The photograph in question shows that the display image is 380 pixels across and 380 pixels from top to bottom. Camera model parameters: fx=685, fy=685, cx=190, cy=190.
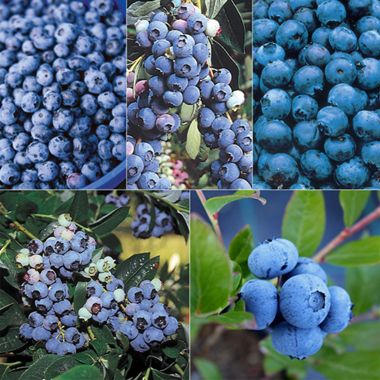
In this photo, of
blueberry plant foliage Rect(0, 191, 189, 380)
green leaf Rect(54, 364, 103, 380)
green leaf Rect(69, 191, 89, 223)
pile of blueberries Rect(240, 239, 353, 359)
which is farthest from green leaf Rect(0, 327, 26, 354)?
pile of blueberries Rect(240, 239, 353, 359)

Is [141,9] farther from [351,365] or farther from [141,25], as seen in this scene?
[351,365]

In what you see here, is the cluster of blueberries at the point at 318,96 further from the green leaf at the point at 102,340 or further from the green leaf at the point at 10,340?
the green leaf at the point at 10,340

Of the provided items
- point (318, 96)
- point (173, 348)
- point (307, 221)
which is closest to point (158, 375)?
point (173, 348)

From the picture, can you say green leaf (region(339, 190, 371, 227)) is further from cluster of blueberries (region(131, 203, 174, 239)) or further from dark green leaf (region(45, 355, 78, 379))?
dark green leaf (region(45, 355, 78, 379))

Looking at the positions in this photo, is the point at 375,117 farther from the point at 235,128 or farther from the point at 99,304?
the point at 99,304

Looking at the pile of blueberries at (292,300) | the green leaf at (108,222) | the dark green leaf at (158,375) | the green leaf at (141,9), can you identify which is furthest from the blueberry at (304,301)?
the green leaf at (141,9)

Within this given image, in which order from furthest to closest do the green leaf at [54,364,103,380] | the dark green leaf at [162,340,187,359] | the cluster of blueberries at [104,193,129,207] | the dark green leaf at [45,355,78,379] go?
the cluster of blueberries at [104,193,129,207] < the dark green leaf at [162,340,187,359] < the dark green leaf at [45,355,78,379] < the green leaf at [54,364,103,380]
